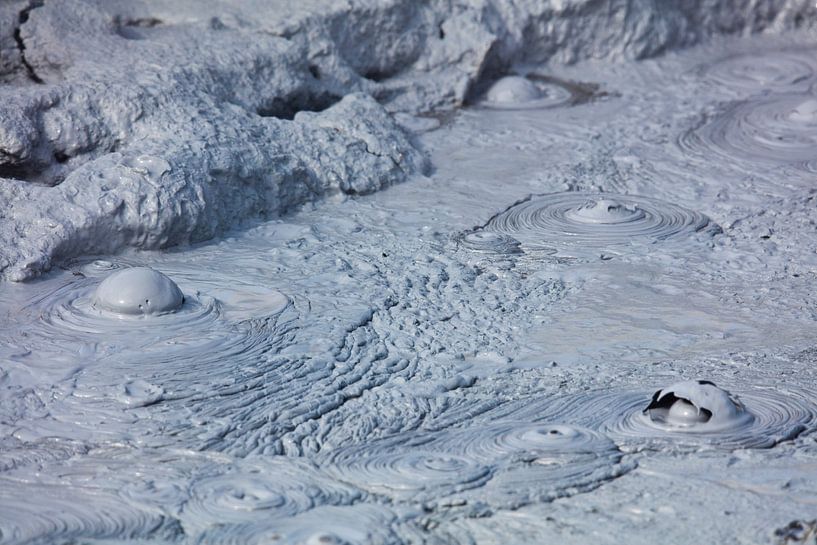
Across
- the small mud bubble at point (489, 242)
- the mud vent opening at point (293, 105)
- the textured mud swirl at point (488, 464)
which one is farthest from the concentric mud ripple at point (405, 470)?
the mud vent opening at point (293, 105)

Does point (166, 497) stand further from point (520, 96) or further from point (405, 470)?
point (520, 96)

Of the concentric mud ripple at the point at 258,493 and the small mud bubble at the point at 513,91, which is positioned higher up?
the small mud bubble at the point at 513,91

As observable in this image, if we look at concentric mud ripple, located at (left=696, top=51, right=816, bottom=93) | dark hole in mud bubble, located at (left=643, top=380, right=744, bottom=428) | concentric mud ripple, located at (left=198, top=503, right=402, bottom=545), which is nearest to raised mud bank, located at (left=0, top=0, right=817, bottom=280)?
concentric mud ripple, located at (left=696, top=51, right=816, bottom=93)

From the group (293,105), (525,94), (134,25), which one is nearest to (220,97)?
(293,105)

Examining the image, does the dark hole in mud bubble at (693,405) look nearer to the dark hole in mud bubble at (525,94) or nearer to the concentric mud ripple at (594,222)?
the concentric mud ripple at (594,222)

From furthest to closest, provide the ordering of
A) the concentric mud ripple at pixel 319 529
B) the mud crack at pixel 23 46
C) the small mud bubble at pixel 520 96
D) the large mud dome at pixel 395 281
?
1. the small mud bubble at pixel 520 96
2. the mud crack at pixel 23 46
3. the large mud dome at pixel 395 281
4. the concentric mud ripple at pixel 319 529

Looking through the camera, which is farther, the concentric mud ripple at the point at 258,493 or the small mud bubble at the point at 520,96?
the small mud bubble at the point at 520,96

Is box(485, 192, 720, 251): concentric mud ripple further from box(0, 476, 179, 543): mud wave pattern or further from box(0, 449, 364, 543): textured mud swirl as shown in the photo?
box(0, 476, 179, 543): mud wave pattern
